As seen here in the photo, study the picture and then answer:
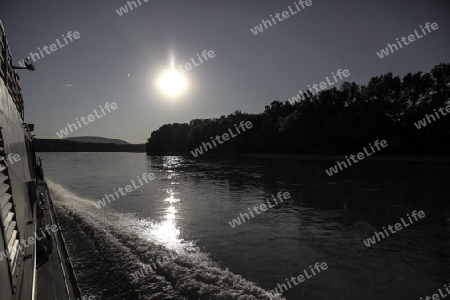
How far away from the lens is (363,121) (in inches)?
2862

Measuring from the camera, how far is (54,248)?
665cm

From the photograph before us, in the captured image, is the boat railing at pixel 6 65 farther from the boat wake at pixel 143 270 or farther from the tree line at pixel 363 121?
the tree line at pixel 363 121

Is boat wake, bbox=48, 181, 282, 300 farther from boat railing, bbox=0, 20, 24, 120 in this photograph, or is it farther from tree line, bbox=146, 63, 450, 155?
tree line, bbox=146, 63, 450, 155

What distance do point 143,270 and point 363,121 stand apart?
75965 millimetres

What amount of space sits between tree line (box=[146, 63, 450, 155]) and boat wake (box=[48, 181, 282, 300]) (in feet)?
235

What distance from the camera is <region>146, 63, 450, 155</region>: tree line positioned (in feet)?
214

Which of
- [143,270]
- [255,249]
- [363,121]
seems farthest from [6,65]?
[363,121]

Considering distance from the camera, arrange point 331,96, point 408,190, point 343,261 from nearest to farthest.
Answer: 1. point 343,261
2. point 408,190
3. point 331,96

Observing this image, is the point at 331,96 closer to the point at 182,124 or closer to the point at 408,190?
the point at 408,190

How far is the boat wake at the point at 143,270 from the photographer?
6059 mm

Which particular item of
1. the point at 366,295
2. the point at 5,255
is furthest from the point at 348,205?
the point at 5,255

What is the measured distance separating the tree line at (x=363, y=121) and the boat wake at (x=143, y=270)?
71622mm

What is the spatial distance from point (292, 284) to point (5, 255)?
5994 mm

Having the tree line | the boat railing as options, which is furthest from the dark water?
the tree line
